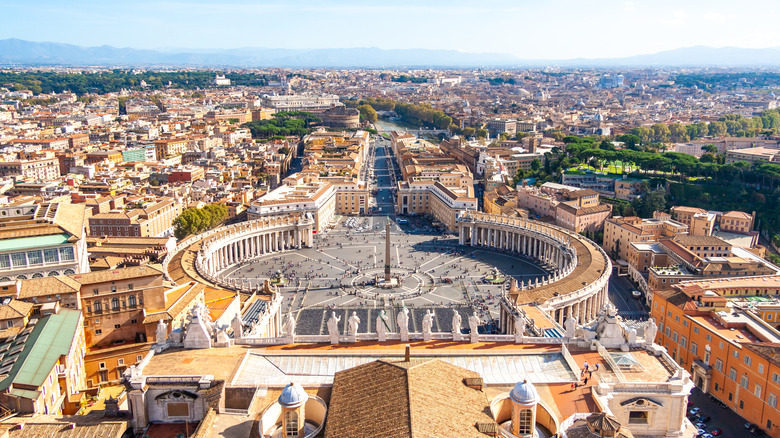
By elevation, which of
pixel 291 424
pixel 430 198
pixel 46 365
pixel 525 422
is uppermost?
pixel 525 422

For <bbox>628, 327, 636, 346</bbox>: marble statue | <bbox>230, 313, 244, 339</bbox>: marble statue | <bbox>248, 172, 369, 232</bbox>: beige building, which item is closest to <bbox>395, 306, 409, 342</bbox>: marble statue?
<bbox>230, 313, 244, 339</bbox>: marble statue

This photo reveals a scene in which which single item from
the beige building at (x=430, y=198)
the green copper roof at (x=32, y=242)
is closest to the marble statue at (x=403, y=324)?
the green copper roof at (x=32, y=242)

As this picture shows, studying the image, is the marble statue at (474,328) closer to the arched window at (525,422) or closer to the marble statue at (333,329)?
the marble statue at (333,329)

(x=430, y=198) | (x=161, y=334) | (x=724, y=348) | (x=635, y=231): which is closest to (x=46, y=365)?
(x=161, y=334)

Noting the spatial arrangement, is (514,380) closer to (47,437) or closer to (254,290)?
(47,437)

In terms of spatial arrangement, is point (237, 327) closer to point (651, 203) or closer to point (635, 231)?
point (635, 231)

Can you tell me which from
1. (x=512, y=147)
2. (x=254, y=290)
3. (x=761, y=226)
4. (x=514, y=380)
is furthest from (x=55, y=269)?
(x=512, y=147)
